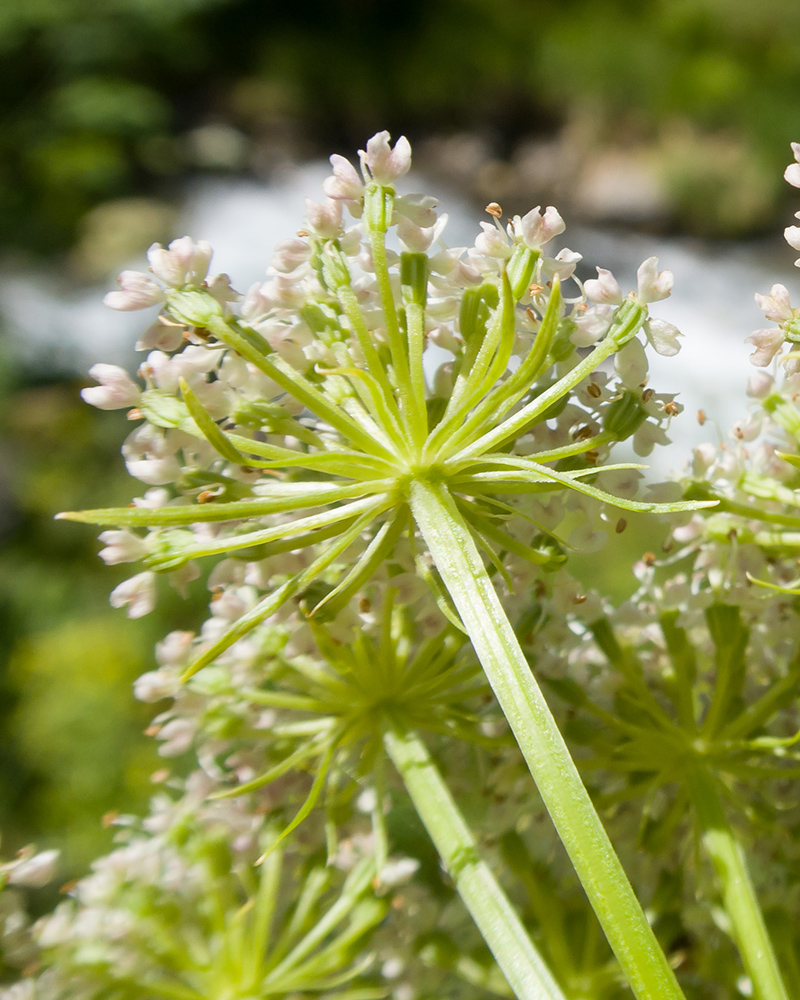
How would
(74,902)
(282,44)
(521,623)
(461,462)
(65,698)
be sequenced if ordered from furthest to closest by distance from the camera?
(282,44) < (65,698) < (74,902) < (521,623) < (461,462)

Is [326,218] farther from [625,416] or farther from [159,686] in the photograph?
[159,686]

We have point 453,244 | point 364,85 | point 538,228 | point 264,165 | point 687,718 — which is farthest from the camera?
point 364,85

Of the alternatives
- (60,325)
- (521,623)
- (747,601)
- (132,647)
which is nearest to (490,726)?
(521,623)

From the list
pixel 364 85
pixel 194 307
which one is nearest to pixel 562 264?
pixel 194 307

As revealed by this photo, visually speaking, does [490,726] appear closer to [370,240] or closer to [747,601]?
[747,601]

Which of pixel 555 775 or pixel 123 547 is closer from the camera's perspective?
pixel 555 775


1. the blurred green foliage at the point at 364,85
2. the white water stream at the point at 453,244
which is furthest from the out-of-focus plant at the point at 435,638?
the blurred green foliage at the point at 364,85
